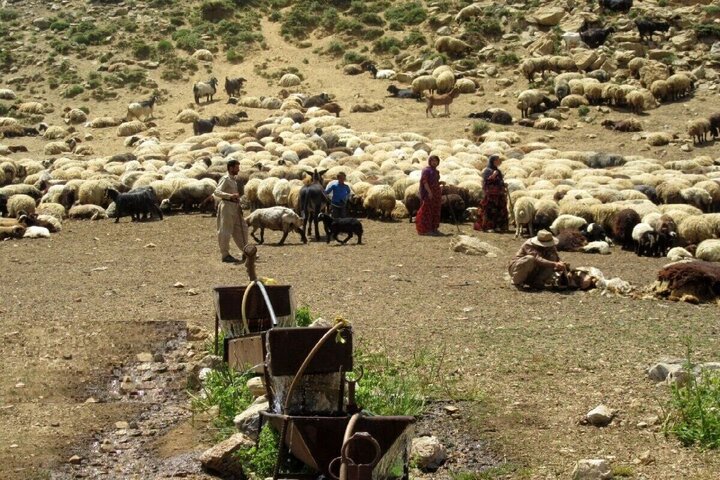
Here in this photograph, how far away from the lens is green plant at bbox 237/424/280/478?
7.70 m

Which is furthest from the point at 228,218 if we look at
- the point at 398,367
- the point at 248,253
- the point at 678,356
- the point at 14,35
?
the point at 14,35

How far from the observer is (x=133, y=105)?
37594 mm

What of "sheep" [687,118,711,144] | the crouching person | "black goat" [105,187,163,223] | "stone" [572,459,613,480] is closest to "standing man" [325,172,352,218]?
"black goat" [105,187,163,223]

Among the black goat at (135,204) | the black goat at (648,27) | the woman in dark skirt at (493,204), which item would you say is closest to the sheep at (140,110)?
the black goat at (135,204)

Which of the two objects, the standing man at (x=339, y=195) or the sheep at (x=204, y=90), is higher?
the sheep at (x=204, y=90)

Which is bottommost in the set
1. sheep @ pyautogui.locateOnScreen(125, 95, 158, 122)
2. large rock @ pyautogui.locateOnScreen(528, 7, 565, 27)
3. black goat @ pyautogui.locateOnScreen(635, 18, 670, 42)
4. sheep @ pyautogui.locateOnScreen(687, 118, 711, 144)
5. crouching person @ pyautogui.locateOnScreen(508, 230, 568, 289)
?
crouching person @ pyautogui.locateOnScreen(508, 230, 568, 289)

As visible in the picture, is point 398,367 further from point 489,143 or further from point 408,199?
point 489,143

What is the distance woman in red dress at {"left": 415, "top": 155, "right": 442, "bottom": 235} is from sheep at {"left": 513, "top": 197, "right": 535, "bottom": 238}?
1.42 m

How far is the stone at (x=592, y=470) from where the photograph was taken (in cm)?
732

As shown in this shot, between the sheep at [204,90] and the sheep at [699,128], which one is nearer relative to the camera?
the sheep at [699,128]

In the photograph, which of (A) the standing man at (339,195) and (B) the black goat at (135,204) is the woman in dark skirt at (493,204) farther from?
(B) the black goat at (135,204)

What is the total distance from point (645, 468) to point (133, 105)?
3220 centimetres

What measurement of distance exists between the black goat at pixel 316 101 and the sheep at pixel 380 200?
1546cm

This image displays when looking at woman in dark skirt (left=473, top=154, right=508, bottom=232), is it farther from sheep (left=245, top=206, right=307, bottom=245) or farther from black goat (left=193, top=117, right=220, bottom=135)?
black goat (left=193, top=117, right=220, bottom=135)
